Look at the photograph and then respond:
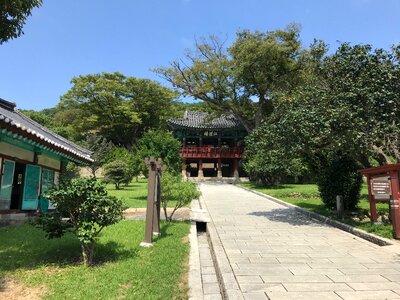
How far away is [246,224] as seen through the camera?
10969mm

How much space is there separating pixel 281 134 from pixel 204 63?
2394cm

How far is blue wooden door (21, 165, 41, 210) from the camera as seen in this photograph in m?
11.6

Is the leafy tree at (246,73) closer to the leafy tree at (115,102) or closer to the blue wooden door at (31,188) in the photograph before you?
the leafy tree at (115,102)

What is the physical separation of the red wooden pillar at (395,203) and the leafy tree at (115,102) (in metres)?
33.6

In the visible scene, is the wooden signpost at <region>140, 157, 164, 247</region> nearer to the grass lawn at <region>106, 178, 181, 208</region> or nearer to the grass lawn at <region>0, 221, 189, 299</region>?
the grass lawn at <region>0, 221, 189, 299</region>

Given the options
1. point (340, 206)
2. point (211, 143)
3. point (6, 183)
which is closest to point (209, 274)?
point (340, 206)

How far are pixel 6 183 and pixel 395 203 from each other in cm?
1099

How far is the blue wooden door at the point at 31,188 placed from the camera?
11.6m

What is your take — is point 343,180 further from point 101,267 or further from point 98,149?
point 98,149

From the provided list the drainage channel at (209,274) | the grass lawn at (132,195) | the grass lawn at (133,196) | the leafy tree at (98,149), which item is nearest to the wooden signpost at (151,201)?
the drainage channel at (209,274)

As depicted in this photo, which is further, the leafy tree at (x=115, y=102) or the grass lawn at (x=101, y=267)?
the leafy tree at (x=115, y=102)

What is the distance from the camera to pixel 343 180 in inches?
484

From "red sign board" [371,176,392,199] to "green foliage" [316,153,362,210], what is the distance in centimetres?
305

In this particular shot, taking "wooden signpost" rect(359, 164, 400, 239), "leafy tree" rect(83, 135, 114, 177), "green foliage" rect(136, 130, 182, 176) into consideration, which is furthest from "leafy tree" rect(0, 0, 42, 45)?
"leafy tree" rect(83, 135, 114, 177)
